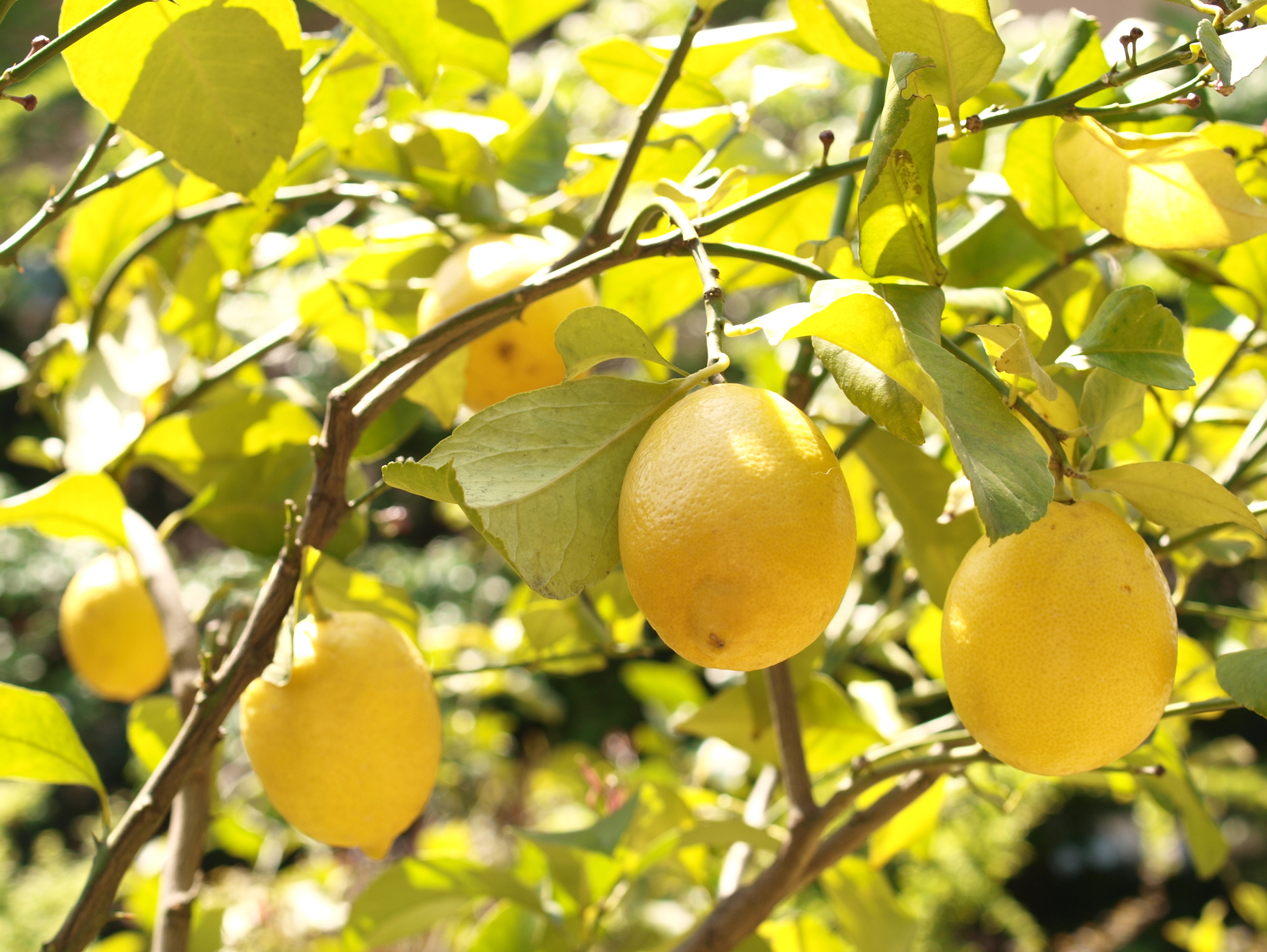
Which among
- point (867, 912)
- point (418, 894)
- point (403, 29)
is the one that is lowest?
point (867, 912)

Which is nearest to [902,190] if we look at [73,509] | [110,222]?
[73,509]

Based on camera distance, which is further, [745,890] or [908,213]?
[745,890]

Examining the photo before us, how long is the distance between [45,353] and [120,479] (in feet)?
0.48

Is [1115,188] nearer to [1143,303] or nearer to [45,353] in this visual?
[1143,303]

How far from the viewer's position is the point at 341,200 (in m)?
0.56

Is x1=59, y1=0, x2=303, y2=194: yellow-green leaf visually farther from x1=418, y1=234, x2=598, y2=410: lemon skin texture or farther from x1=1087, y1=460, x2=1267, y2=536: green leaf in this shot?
x1=1087, y1=460, x2=1267, y2=536: green leaf

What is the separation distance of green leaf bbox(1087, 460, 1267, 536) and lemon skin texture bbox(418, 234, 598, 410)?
218mm

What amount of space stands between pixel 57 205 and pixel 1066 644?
15.2 inches

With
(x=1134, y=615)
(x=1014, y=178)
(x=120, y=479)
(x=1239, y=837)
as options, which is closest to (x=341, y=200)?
(x=120, y=479)

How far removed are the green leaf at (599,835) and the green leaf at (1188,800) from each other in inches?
9.3

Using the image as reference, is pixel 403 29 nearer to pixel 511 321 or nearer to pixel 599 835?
pixel 511 321

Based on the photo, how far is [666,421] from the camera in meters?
0.26

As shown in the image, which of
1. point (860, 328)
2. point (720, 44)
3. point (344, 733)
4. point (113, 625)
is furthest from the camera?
point (113, 625)

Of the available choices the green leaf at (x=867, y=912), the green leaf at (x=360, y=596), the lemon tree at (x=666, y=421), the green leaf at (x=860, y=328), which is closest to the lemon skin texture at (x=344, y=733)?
the lemon tree at (x=666, y=421)
